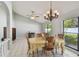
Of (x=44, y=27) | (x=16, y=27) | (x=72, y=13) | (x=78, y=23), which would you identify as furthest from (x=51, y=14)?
(x=16, y=27)

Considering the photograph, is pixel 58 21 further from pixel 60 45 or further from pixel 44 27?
pixel 60 45

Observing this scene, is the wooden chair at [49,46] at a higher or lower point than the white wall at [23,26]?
lower

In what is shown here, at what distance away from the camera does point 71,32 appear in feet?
24.2

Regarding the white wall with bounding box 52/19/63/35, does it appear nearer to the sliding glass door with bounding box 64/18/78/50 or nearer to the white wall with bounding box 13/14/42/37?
the sliding glass door with bounding box 64/18/78/50

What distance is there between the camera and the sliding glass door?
271 inches

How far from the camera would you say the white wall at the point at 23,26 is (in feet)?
35.3

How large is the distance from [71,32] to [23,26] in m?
5.28

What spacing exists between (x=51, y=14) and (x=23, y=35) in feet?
20.0

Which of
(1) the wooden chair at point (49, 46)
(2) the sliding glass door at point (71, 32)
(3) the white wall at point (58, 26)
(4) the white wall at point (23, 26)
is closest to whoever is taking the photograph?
(1) the wooden chair at point (49, 46)

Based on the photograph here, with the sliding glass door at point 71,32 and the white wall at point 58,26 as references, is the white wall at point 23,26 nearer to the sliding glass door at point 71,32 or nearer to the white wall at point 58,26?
the white wall at point 58,26

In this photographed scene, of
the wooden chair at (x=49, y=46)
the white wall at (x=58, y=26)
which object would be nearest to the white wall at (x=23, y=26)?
the white wall at (x=58, y=26)

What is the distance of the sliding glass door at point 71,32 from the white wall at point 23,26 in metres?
3.09

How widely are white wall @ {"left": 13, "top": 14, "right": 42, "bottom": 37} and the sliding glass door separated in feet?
10.1

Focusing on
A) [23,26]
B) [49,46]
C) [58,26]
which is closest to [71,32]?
[58,26]
